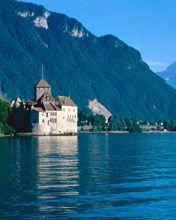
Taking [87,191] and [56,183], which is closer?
[87,191]

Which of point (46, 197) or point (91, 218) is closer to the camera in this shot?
point (91, 218)

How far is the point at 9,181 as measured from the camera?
50438mm

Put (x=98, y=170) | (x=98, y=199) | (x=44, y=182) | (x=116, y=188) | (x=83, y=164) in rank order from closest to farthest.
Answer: (x=98, y=199) → (x=116, y=188) → (x=44, y=182) → (x=98, y=170) → (x=83, y=164)

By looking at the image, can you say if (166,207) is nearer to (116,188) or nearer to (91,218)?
(91,218)

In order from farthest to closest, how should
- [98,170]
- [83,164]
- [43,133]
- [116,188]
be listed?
1. [43,133]
2. [83,164]
3. [98,170]
4. [116,188]

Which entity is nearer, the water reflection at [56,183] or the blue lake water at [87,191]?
the blue lake water at [87,191]

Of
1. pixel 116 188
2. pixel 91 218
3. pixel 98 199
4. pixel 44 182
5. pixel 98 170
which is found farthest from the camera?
pixel 98 170

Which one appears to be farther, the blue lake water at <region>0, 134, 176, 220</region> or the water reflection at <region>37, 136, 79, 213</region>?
the water reflection at <region>37, 136, 79, 213</region>

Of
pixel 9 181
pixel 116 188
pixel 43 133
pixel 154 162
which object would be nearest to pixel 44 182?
pixel 9 181

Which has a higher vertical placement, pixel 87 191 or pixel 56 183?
pixel 56 183

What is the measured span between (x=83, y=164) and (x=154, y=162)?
8735 millimetres

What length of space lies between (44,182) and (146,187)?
784 centimetres

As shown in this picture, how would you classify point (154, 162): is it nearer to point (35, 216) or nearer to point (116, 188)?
point (116, 188)

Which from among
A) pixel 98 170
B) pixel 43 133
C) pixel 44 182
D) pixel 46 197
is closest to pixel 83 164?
pixel 98 170
